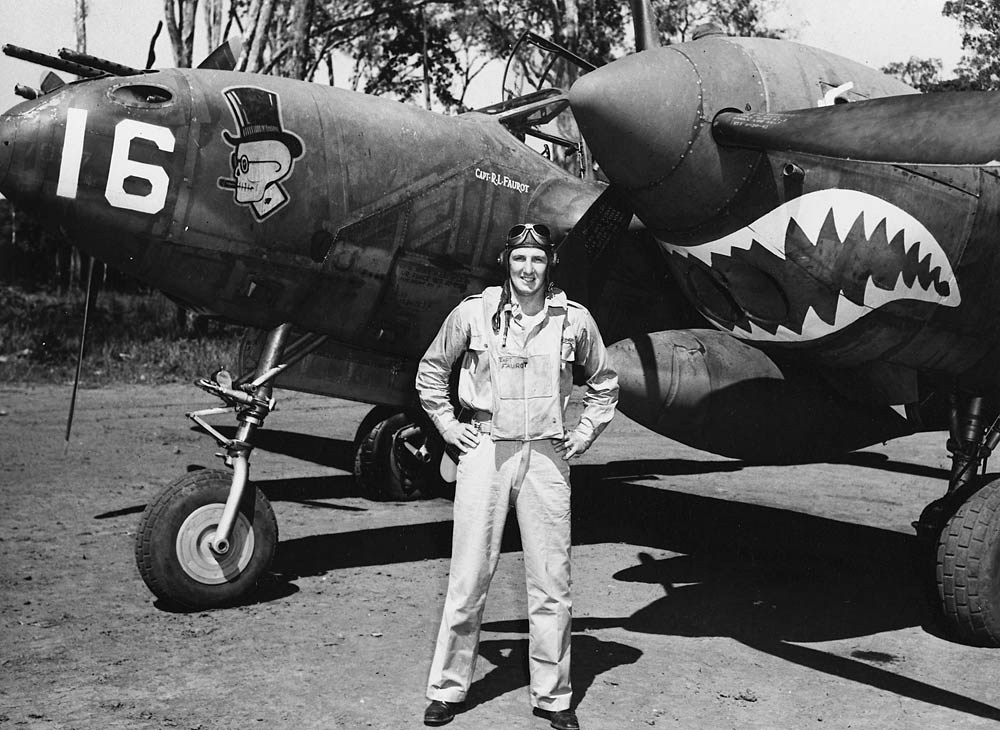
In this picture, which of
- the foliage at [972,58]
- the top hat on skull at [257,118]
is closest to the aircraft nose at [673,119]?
the top hat on skull at [257,118]

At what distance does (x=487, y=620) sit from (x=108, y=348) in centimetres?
1634

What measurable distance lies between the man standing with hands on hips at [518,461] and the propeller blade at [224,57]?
317 cm

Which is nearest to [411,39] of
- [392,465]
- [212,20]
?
[212,20]

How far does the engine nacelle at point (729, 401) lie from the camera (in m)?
6.05

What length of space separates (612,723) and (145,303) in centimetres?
2670

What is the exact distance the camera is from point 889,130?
14.5ft

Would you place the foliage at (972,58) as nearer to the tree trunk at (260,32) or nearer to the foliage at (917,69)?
the foliage at (917,69)

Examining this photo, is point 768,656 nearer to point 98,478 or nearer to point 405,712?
point 405,712

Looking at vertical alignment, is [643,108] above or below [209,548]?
above

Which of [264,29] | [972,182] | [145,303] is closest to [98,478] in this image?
[972,182]

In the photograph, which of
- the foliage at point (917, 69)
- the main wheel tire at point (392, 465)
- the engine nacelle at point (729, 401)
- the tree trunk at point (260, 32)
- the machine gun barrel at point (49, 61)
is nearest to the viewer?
the engine nacelle at point (729, 401)

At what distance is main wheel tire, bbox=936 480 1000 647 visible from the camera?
5.51 meters

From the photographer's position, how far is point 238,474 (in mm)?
5875

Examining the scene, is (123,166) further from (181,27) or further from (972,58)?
(972,58)
